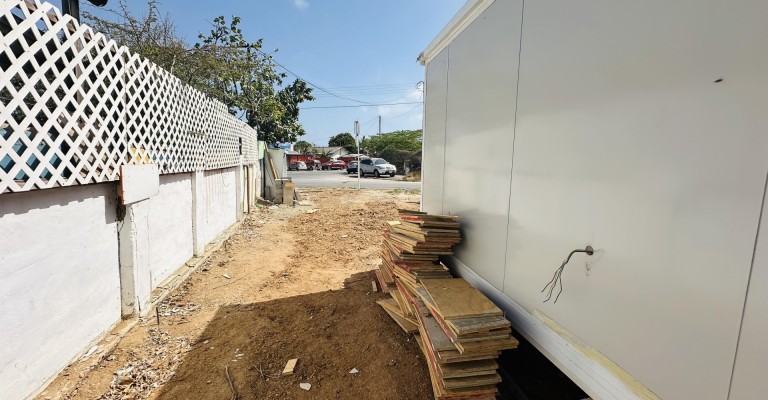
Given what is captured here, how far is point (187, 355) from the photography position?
270 cm

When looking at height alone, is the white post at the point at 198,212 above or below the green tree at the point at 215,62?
below

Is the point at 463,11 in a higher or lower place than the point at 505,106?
higher

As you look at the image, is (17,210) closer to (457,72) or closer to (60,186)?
(60,186)

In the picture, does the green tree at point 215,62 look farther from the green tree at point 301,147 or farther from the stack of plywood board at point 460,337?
the green tree at point 301,147

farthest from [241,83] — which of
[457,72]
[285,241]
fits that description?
[457,72]

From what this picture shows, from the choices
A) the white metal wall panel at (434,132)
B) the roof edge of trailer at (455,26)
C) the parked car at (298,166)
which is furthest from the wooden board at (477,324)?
the parked car at (298,166)

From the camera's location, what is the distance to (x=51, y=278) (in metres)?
2.20

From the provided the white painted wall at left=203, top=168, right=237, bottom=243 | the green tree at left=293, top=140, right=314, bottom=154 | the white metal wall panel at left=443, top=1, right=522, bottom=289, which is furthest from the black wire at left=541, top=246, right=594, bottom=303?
the green tree at left=293, top=140, right=314, bottom=154

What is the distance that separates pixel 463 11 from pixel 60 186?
11.3 feet

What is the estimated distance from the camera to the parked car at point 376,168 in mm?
23578

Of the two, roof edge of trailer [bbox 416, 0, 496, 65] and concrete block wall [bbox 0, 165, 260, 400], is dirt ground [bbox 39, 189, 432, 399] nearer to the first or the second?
concrete block wall [bbox 0, 165, 260, 400]

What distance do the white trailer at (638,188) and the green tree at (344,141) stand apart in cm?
4896

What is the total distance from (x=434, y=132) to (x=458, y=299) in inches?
85.6

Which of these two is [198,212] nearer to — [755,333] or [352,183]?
[755,333]
